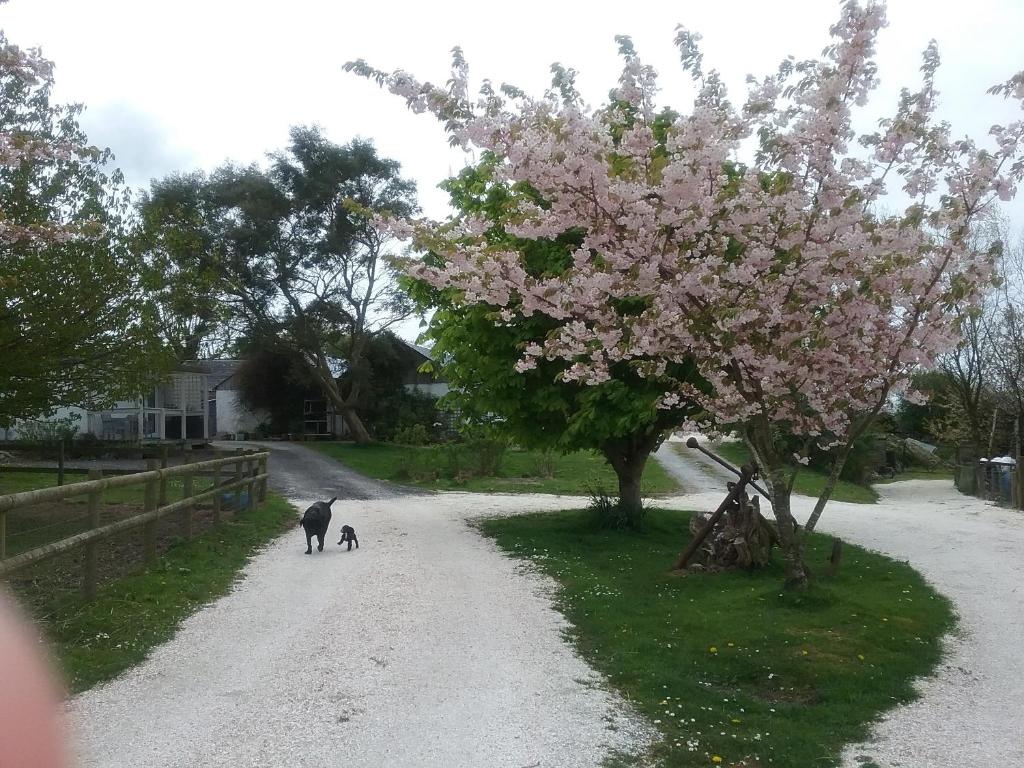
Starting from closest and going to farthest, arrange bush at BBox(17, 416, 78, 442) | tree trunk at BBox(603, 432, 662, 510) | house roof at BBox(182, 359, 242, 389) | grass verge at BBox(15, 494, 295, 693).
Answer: grass verge at BBox(15, 494, 295, 693), tree trunk at BBox(603, 432, 662, 510), bush at BBox(17, 416, 78, 442), house roof at BBox(182, 359, 242, 389)

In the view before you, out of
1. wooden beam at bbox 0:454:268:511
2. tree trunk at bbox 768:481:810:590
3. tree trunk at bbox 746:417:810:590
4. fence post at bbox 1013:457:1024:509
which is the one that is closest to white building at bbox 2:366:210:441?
wooden beam at bbox 0:454:268:511

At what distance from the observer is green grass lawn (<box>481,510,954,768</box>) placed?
5379mm

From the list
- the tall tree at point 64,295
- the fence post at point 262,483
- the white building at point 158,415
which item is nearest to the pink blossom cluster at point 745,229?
the tall tree at point 64,295

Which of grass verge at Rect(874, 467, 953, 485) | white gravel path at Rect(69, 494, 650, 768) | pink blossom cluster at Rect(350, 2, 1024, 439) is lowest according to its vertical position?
grass verge at Rect(874, 467, 953, 485)

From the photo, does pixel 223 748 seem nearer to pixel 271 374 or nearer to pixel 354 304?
pixel 354 304

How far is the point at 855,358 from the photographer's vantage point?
827 centimetres

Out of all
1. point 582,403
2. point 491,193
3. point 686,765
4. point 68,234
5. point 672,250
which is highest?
point 491,193

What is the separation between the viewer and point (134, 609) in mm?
8055

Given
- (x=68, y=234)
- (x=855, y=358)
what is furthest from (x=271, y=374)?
(x=855, y=358)

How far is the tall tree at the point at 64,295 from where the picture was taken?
12.6 m

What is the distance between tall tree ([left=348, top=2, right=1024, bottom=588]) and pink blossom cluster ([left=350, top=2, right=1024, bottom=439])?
0.02 meters

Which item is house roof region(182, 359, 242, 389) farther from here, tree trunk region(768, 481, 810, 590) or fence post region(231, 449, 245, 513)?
tree trunk region(768, 481, 810, 590)

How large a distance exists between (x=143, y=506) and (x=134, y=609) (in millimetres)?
2455

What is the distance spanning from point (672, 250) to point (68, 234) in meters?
6.07
